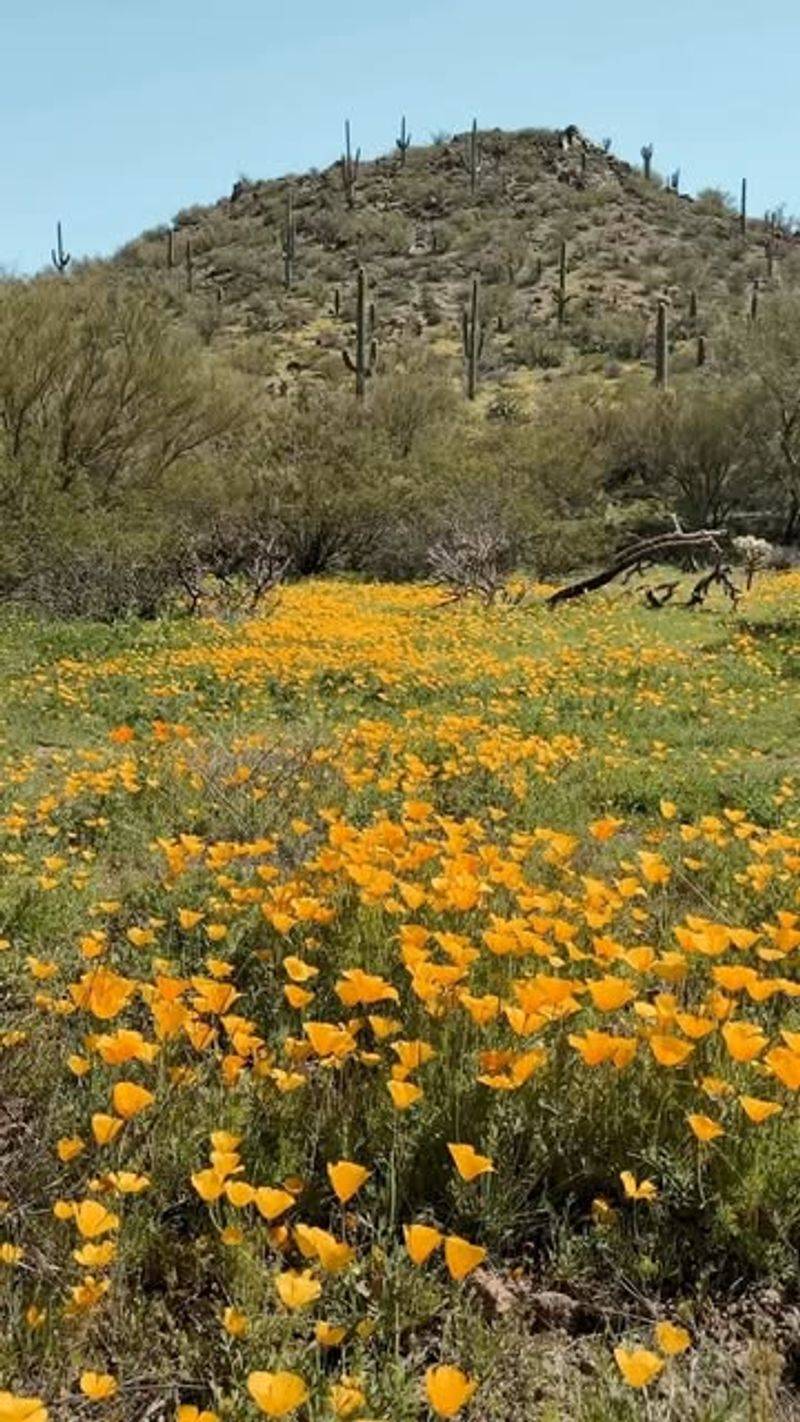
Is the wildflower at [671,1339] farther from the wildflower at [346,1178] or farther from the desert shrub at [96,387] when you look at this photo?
the desert shrub at [96,387]

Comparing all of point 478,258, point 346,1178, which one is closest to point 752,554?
point 346,1178

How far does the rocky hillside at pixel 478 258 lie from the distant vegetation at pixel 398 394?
0.74 ft

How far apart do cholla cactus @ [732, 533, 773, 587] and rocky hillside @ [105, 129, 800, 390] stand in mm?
20311

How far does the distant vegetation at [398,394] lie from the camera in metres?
19.1

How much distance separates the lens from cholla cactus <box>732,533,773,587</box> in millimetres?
20703

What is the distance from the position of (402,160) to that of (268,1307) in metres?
80.9

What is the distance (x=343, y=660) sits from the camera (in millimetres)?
11266

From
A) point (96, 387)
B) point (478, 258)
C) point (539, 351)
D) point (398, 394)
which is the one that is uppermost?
point (478, 258)

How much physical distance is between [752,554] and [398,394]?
14.1 m

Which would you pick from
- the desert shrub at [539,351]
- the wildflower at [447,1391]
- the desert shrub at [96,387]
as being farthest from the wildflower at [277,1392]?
the desert shrub at [539,351]

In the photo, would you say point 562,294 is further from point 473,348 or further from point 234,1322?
point 234,1322

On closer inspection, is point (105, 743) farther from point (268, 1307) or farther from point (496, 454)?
point (496, 454)

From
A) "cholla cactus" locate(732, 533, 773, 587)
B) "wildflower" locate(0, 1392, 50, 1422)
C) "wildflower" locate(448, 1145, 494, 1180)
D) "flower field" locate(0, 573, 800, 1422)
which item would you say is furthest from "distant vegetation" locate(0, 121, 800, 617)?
"wildflower" locate(0, 1392, 50, 1422)

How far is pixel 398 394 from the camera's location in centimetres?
3166
